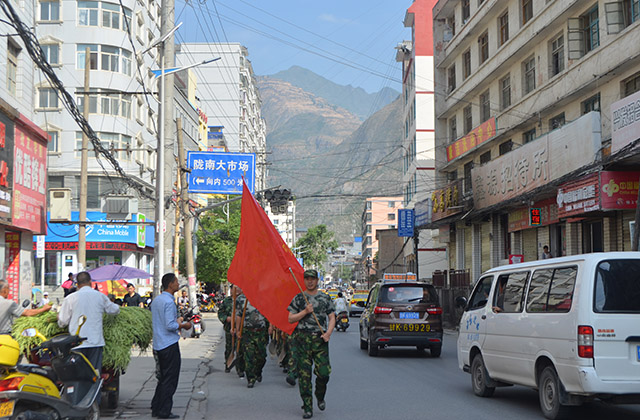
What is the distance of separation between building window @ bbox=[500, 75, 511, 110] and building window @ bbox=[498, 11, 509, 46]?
164 centimetres

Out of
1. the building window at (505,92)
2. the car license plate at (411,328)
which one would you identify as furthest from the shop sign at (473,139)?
the car license plate at (411,328)

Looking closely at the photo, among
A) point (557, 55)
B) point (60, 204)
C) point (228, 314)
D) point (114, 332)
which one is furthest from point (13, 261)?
point (557, 55)

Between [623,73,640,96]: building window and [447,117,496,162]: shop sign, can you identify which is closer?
[623,73,640,96]: building window

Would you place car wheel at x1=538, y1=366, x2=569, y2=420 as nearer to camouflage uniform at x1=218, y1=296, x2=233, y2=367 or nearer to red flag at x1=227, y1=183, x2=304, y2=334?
red flag at x1=227, y1=183, x2=304, y2=334

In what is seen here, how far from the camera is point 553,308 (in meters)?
9.05

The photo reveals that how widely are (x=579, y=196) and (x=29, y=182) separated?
16.9 metres

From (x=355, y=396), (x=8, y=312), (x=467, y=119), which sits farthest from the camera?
(x=467, y=119)

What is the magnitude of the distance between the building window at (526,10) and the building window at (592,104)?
21.1 ft

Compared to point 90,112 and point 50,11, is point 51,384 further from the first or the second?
point 50,11

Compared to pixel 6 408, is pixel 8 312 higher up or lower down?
higher up

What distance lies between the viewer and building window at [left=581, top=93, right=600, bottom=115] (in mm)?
24109

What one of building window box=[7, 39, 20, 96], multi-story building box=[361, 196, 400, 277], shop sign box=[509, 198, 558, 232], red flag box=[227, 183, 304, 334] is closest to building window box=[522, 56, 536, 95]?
shop sign box=[509, 198, 558, 232]

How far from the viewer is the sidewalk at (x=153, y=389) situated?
32.2ft

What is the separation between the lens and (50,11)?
44.1 metres
